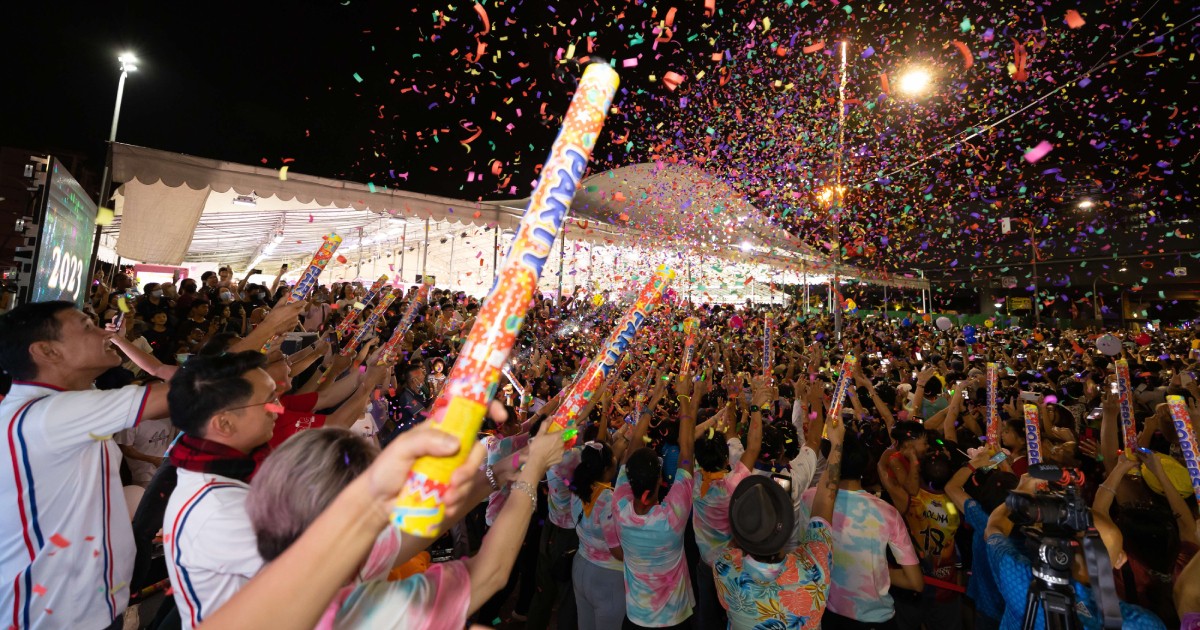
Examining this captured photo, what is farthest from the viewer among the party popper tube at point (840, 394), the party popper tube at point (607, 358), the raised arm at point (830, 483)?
the party popper tube at point (840, 394)

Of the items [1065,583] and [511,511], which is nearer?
[511,511]

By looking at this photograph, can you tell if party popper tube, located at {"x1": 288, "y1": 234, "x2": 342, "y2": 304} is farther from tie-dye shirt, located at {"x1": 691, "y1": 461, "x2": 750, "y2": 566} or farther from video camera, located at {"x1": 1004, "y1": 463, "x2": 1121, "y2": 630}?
video camera, located at {"x1": 1004, "y1": 463, "x2": 1121, "y2": 630}

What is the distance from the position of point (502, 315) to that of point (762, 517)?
1758 mm

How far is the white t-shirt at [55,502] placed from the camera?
1790 mm

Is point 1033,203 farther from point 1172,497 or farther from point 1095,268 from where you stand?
point 1172,497

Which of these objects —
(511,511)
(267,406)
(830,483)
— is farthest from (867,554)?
(267,406)

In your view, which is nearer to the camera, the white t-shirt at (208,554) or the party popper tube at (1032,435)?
the white t-shirt at (208,554)

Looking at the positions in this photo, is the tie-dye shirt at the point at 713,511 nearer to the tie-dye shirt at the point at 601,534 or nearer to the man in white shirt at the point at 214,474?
the tie-dye shirt at the point at 601,534

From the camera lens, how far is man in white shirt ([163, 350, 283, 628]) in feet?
4.57

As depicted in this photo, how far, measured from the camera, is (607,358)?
2.11 metres

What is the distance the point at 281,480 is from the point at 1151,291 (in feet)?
126

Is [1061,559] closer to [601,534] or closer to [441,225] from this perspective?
[601,534]

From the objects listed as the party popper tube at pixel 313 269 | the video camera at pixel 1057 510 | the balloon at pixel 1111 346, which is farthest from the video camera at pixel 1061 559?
the balloon at pixel 1111 346

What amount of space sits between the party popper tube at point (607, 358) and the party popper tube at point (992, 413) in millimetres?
2748
